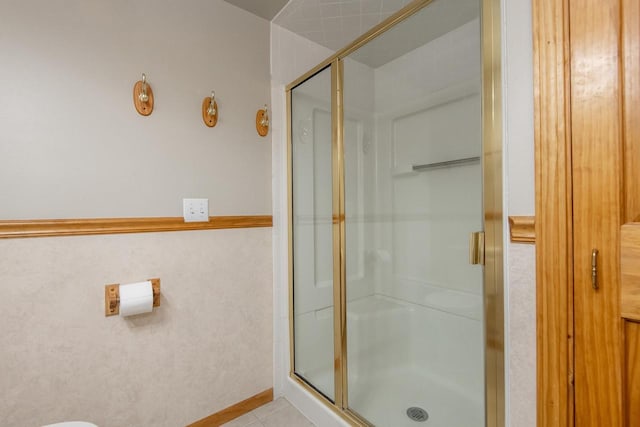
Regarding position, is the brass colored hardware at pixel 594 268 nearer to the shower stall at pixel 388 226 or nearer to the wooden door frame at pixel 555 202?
the wooden door frame at pixel 555 202

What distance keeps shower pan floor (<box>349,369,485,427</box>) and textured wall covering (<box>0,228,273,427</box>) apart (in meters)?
0.59

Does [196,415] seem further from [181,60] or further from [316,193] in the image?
[181,60]

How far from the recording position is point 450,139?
139cm

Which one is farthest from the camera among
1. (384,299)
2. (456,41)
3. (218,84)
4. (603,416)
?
(384,299)

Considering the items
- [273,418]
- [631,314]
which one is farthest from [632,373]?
[273,418]

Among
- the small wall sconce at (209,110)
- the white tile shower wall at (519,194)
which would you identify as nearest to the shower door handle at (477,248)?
the white tile shower wall at (519,194)

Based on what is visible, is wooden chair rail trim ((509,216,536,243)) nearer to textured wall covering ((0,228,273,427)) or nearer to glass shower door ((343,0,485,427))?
glass shower door ((343,0,485,427))

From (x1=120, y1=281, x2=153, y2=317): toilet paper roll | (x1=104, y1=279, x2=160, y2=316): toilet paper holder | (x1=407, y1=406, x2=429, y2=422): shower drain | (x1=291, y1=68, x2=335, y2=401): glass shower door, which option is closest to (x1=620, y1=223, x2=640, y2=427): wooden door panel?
(x1=407, y1=406, x2=429, y2=422): shower drain

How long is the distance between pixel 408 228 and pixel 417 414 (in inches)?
36.4

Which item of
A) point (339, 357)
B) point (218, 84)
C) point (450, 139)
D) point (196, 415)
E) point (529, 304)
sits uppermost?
point (218, 84)

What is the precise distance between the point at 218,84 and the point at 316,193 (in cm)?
78

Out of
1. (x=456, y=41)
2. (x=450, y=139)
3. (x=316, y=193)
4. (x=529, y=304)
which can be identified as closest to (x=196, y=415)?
(x=316, y=193)

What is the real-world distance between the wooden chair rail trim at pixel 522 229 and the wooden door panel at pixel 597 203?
3.6 inches

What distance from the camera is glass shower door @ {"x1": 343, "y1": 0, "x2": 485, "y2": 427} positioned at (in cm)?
131
